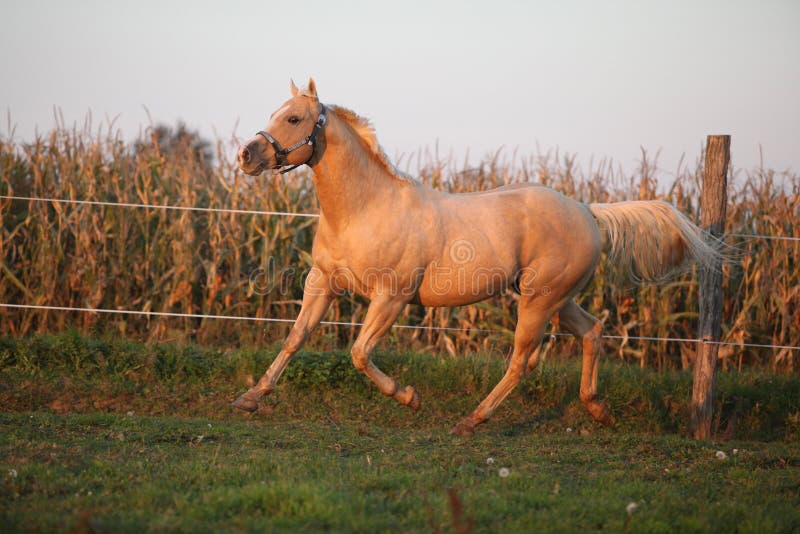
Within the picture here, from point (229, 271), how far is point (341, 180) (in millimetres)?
3854

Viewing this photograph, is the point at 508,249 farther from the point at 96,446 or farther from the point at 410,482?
the point at 96,446

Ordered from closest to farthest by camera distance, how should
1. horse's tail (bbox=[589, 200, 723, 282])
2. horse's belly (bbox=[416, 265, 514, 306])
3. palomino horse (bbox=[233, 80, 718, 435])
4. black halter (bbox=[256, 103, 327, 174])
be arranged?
1. black halter (bbox=[256, 103, 327, 174])
2. palomino horse (bbox=[233, 80, 718, 435])
3. horse's belly (bbox=[416, 265, 514, 306])
4. horse's tail (bbox=[589, 200, 723, 282])

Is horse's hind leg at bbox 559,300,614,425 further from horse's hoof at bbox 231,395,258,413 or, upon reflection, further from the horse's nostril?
the horse's nostril

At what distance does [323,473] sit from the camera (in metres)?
4.34

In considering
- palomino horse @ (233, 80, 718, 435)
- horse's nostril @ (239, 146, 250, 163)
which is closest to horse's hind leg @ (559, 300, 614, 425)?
palomino horse @ (233, 80, 718, 435)

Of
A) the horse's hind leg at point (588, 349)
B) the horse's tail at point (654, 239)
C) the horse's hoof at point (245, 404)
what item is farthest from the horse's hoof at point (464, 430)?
the horse's tail at point (654, 239)

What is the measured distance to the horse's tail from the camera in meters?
6.39

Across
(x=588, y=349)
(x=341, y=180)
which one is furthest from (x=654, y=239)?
(x=341, y=180)

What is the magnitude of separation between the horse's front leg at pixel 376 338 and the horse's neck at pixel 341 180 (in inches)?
26.1

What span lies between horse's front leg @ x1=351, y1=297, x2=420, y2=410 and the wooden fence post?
8.48ft

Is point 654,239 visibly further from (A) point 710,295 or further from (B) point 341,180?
(B) point 341,180

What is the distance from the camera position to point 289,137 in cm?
527

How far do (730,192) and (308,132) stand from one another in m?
5.99

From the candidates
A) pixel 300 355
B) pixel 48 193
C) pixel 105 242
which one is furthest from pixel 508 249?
pixel 48 193
